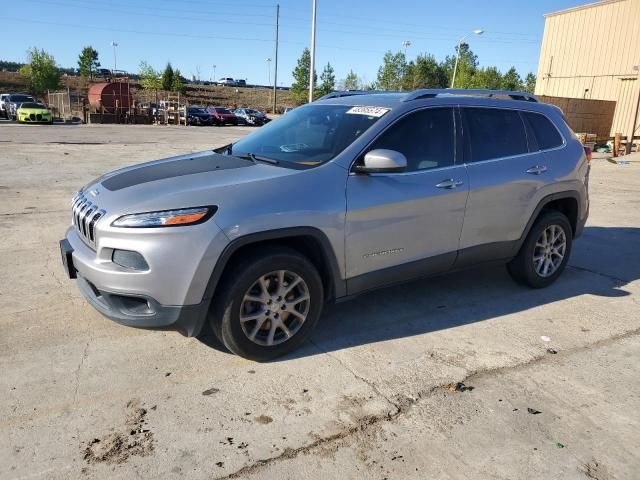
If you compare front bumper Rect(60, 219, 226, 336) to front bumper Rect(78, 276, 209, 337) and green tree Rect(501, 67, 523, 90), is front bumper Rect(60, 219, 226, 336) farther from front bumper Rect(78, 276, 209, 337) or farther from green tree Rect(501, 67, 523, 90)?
green tree Rect(501, 67, 523, 90)

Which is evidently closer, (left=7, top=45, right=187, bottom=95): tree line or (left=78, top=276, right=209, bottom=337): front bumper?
(left=78, top=276, right=209, bottom=337): front bumper

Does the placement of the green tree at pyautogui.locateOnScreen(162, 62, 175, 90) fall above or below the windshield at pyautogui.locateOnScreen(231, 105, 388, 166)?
above

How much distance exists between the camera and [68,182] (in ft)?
33.2

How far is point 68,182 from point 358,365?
8666mm

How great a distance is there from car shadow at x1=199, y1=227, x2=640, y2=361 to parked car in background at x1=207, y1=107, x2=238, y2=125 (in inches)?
1492

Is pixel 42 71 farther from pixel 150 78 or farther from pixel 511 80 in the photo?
pixel 511 80

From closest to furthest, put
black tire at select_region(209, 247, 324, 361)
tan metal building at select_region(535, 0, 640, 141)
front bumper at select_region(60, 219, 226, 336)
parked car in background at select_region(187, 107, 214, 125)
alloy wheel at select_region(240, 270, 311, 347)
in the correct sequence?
1. front bumper at select_region(60, 219, 226, 336)
2. black tire at select_region(209, 247, 324, 361)
3. alloy wheel at select_region(240, 270, 311, 347)
4. tan metal building at select_region(535, 0, 640, 141)
5. parked car in background at select_region(187, 107, 214, 125)

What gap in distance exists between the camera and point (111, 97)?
38.4 metres

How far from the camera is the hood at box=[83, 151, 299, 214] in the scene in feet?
10.1

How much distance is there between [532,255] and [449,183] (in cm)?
140

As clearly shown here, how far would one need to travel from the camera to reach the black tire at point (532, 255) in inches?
189

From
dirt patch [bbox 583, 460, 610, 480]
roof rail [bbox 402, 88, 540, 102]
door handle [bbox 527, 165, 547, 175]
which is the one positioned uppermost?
roof rail [bbox 402, 88, 540, 102]

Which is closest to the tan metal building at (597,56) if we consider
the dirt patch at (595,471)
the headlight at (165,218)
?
the dirt patch at (595,471)

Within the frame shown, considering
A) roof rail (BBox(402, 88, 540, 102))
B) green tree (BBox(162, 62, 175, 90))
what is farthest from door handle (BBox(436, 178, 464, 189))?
green tree (BBox(162, 62, 175, 90))
